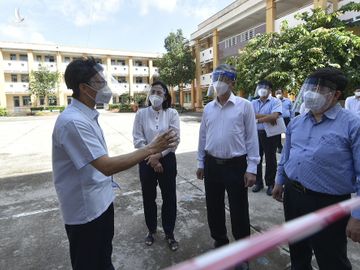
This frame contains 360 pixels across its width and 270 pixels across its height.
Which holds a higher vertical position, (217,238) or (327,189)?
(327,189)

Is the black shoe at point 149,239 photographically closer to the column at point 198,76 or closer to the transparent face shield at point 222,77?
the transparent face shield at point 222,77

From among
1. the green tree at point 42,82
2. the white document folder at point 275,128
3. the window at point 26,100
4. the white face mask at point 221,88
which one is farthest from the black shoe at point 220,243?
the window at point 26,100

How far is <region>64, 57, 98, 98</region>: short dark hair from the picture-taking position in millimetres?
1775

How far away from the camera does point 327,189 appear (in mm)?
1883

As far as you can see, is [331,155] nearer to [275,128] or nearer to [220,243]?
[220,243]

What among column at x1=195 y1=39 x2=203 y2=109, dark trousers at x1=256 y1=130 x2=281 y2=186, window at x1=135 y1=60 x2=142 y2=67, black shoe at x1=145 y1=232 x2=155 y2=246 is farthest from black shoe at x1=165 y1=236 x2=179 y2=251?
window at x1=135 y1=60 x2=142 y2=67

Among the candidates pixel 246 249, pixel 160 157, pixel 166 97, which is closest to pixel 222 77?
pixel 166 97

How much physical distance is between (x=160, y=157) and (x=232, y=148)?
78 centimetres

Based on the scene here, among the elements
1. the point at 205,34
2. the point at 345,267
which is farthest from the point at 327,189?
the point at 205,34

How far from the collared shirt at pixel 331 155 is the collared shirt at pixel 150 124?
138cm

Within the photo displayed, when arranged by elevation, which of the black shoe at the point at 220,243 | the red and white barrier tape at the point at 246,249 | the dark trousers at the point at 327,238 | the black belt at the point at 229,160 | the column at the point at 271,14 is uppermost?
the column at the point at 271,14

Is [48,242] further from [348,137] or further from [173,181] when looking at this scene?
Result: [348,137]

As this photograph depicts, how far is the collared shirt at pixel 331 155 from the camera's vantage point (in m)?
1.81

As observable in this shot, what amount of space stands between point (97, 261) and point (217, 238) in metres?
1.37
